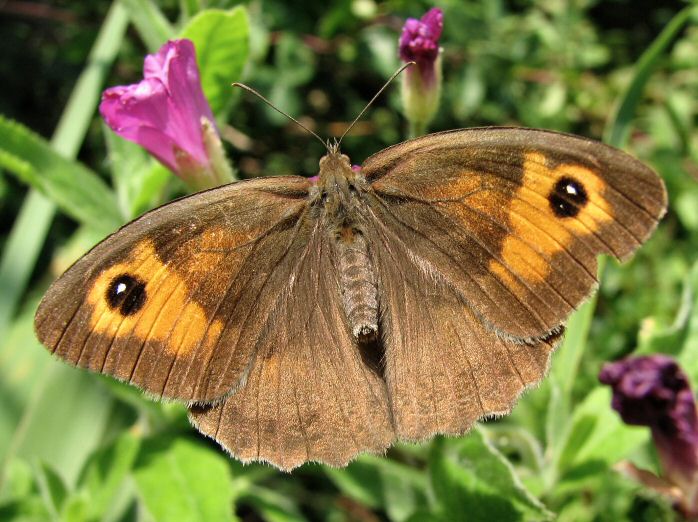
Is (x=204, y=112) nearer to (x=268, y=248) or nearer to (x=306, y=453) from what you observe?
(x=268, y=248)

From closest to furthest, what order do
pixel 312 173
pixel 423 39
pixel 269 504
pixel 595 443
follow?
pixel 423 39
pixel 595 443
pixel 269 504
pixel 312 173

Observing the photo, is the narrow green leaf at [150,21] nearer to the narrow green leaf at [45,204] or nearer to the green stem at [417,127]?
the narrow green leaf at [45,204]

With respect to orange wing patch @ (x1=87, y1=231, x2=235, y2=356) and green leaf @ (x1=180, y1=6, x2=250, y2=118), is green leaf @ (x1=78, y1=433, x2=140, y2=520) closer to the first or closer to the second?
orange wing patch @ (x1=87, y1=231, x2=235, y2=356)

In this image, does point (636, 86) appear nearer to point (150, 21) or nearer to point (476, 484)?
point (476, 484)

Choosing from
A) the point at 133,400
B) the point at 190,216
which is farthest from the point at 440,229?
the point at 133,400

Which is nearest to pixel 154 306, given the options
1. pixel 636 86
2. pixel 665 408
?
pixel 665 408

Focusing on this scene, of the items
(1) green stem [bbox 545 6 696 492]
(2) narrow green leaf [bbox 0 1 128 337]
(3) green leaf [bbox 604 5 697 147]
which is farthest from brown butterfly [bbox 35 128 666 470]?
(2) narrow green leaf [bbox 0 1 128 337]

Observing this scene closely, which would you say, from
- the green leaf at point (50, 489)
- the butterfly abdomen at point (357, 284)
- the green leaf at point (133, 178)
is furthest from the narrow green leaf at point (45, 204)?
the butterfly abdomen at point (357, 284)
